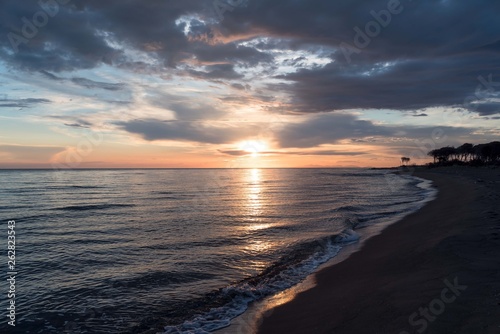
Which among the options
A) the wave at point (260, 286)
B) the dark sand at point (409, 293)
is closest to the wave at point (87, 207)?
the wave at point (260, 286)

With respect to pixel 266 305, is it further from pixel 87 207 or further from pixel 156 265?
pixel 87 207

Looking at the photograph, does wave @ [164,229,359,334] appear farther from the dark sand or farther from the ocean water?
the dark sand

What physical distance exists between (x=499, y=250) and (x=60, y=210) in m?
34.0

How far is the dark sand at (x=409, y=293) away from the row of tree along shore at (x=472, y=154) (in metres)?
140

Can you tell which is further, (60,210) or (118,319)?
(60,210)

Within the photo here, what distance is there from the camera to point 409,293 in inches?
353

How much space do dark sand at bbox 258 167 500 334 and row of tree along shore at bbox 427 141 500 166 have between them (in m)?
140

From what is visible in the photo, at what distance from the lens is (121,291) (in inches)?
469

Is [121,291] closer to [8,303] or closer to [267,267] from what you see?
[8,303]

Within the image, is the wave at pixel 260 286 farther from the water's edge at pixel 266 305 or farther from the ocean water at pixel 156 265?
the water's edge at pixel 266 305

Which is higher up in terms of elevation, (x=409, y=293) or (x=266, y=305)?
(x=409, y=293)

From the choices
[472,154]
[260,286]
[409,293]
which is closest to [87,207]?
[260,286]

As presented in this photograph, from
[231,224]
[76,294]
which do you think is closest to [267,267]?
[76,294]

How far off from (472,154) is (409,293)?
7267 inches
